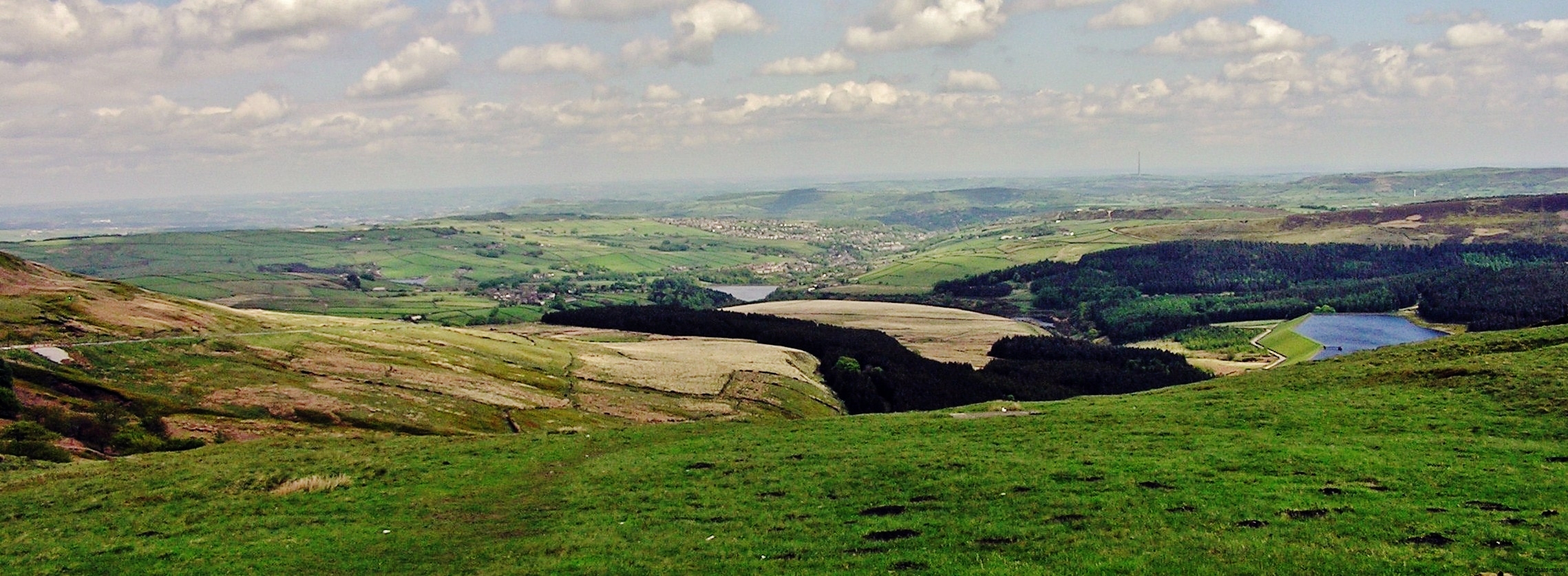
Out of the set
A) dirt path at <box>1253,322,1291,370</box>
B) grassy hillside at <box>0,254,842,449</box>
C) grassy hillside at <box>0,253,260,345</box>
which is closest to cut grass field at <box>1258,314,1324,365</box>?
dirt path at <box>1253,322,1291,370</box>

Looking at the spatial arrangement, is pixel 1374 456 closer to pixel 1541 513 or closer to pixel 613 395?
pixel 1541 513

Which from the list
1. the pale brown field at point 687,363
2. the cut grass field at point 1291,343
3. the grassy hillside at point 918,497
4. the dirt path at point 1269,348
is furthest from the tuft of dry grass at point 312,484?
the cut grass field at point 1291,343

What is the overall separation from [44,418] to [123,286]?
55.7 metres

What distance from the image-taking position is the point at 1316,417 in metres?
44.9

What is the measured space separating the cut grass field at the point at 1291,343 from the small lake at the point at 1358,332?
1387 millimetres

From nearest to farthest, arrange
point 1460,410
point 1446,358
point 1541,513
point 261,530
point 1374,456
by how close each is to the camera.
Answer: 1. point 1541,513
2. point 261,530
3. point 1374,456
4. point 1460,410
5. point 1446,358

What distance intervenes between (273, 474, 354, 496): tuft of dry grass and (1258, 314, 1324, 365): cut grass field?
129m

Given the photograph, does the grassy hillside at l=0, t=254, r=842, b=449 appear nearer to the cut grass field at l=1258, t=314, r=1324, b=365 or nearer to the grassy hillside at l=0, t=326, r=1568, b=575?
the grassy hillside at l=0, t=326, r=1568, b=575

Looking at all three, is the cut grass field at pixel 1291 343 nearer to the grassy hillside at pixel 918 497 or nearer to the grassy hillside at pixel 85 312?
the grassy hillside at pixel 918 497

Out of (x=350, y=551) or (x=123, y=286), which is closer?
(x=350, y=551)

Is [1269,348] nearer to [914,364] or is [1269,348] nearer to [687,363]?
[914,364]

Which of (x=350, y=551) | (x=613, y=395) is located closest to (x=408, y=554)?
(x=350, y=551)

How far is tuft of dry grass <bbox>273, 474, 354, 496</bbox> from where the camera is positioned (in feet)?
124

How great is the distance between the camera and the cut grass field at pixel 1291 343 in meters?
144
